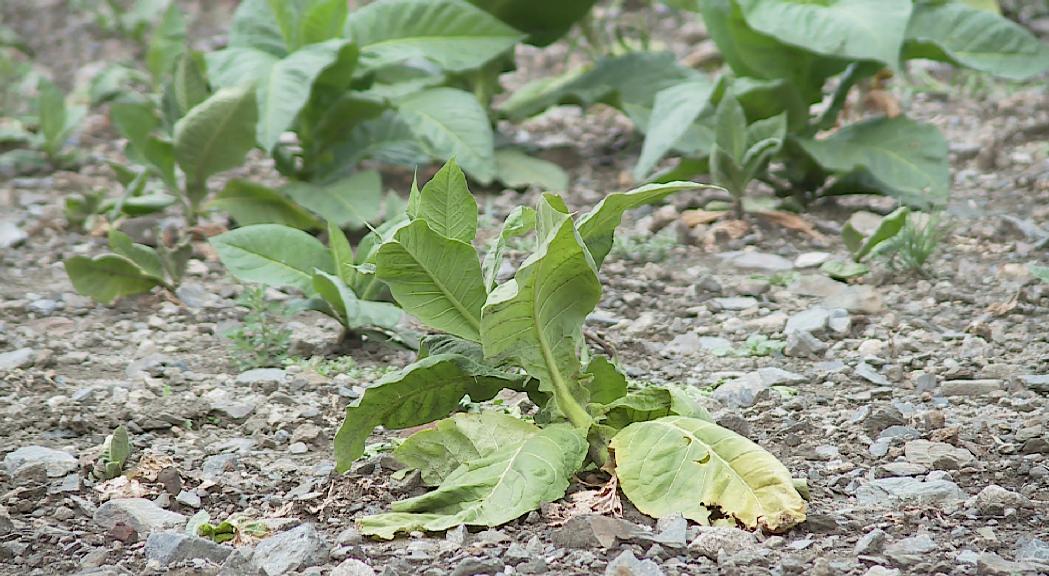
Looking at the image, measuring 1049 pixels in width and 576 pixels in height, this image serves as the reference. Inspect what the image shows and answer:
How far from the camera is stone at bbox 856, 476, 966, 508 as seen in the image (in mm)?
1900

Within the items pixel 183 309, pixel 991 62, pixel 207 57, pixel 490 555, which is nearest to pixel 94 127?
pixel 207 57

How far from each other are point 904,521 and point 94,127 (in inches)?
172

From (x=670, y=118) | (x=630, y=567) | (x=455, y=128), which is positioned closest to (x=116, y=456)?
(x=630, y=567)

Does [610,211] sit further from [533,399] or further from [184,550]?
[184,550]

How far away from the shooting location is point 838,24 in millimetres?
3467

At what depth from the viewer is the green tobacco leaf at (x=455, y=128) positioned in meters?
3.80

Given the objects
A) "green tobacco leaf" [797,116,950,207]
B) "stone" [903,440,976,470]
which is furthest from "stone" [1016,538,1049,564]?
"green tobacco leaf" [797,116,950,207]

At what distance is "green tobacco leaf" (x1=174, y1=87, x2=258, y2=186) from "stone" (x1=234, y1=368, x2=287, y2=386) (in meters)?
1.10

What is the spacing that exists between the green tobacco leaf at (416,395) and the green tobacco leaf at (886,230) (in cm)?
146

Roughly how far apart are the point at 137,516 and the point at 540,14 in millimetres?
2835

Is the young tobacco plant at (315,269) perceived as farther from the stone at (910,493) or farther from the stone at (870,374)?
the stone at (910,493)

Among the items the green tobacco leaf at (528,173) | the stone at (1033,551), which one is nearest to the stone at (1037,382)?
the stone at (1033,551)

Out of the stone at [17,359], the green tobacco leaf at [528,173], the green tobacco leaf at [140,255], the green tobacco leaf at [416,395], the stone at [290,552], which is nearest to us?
the stone at [290,552]

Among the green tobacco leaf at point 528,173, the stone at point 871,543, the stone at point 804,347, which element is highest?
the stone at point 871,543
